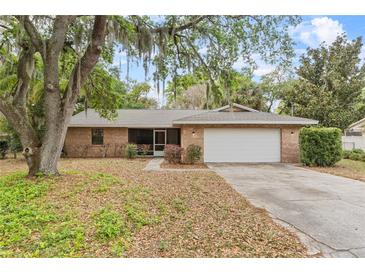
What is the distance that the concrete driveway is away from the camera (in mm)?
3991

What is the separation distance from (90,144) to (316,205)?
49.1 ft

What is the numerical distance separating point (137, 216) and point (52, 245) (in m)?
1.46

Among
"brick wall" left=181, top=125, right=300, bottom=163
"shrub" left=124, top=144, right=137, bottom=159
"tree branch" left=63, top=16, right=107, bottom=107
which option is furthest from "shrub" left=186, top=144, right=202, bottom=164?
"tree branch" left=63, top=16, right=107, bottom=107

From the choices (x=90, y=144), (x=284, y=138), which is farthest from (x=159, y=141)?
(x=284, y=138)

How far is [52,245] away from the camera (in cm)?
371

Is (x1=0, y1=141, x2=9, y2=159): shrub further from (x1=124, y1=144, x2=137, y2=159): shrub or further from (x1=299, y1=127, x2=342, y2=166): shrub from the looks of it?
(x1=299, y1=127, x2=342, y2=166): shrub

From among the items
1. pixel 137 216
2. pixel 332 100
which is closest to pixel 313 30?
pixel 137 216

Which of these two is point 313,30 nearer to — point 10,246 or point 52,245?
point 52,245

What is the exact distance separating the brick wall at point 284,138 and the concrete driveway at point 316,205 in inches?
174

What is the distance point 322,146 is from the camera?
12.9 meters

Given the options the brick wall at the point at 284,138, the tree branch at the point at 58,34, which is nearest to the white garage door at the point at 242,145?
the brick wall at the point at 284,138

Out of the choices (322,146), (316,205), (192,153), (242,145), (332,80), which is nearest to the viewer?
(316,205)

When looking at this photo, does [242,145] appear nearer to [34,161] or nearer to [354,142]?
[354,142]

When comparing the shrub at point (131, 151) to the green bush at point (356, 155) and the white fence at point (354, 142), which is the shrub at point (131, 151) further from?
the white fence at point (354, 142)
